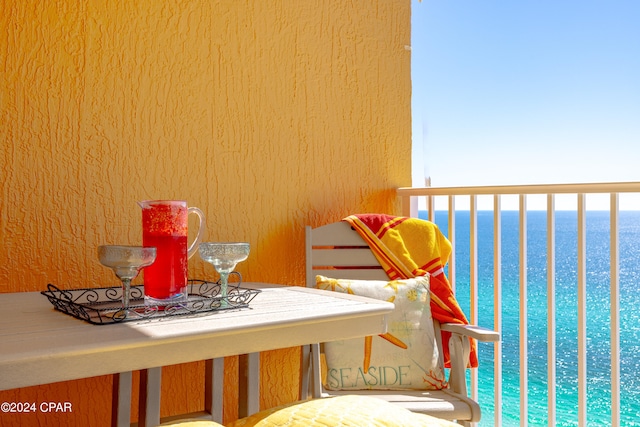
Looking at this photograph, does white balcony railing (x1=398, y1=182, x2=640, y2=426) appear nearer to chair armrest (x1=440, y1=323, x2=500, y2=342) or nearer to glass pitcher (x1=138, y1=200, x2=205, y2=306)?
chair armrest (x1=440, y1=323, x2=500, y2=342)

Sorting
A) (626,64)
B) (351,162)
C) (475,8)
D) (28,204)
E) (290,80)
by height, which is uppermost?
(475,8)

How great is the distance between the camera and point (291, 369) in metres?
2.71

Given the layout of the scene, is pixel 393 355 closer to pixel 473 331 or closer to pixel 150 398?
pixel 473 331

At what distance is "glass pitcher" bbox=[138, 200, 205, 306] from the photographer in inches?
57.9

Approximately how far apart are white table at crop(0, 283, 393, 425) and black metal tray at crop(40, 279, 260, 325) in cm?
3

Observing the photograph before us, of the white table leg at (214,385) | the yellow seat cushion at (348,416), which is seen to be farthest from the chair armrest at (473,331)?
the yellow seat cushion at (348,416)

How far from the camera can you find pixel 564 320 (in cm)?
1395

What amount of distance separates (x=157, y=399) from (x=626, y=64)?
1875cm

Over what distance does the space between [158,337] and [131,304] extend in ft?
1.26

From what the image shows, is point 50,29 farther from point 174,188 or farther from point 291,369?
point 291,369

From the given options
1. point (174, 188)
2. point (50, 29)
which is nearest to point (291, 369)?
point (174, 188)

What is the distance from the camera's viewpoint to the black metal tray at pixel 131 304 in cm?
135

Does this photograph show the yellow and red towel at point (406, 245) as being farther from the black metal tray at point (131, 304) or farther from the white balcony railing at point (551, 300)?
the black metal tray at point (131, 304)

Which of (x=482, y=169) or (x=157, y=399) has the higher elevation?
(x=482, y=169)
